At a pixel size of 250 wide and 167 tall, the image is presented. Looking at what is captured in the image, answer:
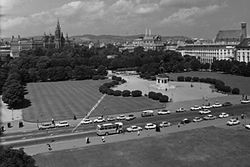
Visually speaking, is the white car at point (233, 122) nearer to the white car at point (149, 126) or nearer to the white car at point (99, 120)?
the white car at point (149, 126)

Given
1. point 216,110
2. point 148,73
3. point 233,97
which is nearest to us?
point 216,110

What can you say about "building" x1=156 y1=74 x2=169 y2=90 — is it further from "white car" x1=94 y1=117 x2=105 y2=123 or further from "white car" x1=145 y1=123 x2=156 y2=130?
"white car" x1=145 y1=123 x2=156 y2=130

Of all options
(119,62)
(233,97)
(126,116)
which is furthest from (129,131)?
(119,62)

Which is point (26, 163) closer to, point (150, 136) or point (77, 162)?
point (77, 162)

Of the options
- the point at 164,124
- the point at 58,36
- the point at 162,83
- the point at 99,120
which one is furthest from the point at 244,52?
the point at 58,36

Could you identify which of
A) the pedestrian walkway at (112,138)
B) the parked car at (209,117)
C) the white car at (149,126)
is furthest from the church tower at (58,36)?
Answer: the pedestrian walkway at (112,138)

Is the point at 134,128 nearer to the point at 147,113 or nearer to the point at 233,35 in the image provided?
the point at 147,113
